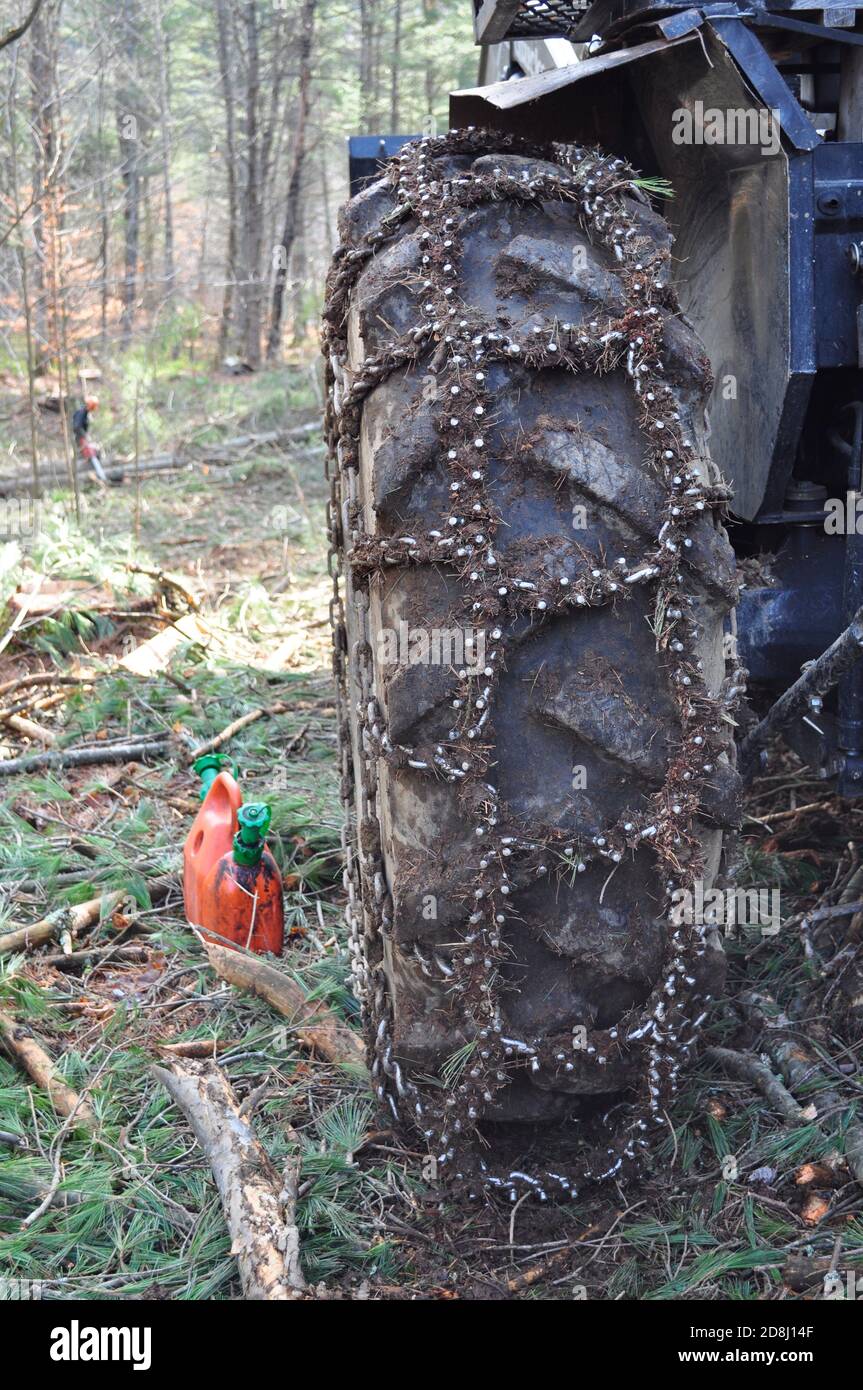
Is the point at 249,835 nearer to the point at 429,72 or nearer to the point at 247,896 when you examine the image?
the point at 247,896

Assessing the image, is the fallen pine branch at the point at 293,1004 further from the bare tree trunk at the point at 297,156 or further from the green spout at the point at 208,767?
the bare tree trunk at the point at 297,156

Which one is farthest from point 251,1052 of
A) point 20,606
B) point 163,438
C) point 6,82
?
point 163,438

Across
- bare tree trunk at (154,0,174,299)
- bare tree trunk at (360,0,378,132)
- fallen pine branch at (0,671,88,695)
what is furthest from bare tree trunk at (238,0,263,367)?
fallen pine branch at (0,671,88,695)

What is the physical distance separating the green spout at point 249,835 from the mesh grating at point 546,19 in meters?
2.01

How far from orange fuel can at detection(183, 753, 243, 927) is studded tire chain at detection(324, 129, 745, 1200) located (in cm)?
132

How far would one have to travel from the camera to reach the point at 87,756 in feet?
15.1

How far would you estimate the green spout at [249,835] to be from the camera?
320 cm

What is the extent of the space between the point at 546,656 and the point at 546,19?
203cm

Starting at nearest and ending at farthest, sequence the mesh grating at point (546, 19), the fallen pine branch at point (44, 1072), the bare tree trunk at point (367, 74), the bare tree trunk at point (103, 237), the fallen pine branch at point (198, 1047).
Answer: the fallen pine branch at point (44, 1072) → the fallen pine branch at point (198, 1047) → the mesh grating at point (546, 19) → the bare tree trunk at point (103, 237) → the bare tree trunk at point (367, 74)

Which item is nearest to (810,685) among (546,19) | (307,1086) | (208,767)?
(307,1086)

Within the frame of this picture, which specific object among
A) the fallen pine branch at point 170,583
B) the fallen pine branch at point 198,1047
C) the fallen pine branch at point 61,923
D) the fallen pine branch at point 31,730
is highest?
the fallen pine branch at point 170,583

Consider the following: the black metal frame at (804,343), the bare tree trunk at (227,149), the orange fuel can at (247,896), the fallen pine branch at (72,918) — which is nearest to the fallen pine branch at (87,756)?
the fallen pine branch at (72,918)

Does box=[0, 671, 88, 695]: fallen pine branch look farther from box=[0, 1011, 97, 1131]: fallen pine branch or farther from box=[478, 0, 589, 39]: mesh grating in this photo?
box=[478, 0, 589, 39]: mesh grating
